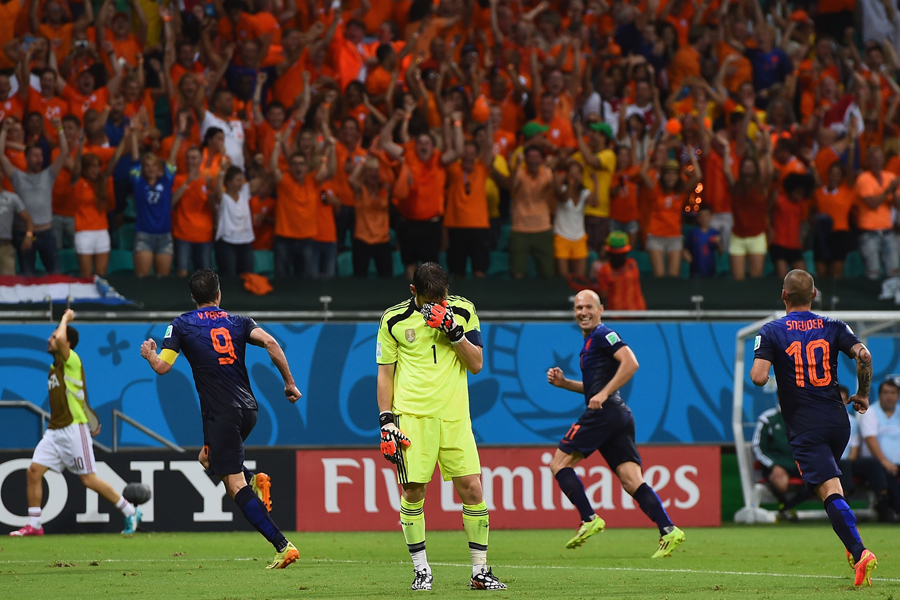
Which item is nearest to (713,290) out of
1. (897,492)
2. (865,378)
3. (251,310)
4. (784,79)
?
(897,492)

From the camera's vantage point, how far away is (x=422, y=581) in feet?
25.0

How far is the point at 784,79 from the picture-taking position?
20812 millimetres

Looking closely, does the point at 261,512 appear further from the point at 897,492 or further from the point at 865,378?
the point at 897,492

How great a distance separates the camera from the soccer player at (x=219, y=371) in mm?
8922

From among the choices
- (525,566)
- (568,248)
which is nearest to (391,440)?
(525,566)

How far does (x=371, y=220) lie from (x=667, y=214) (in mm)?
4446

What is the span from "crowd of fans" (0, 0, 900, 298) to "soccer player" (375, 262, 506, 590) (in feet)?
29.8

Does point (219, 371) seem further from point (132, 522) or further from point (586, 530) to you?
point (132, 522)

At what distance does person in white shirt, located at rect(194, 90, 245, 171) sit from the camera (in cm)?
1711

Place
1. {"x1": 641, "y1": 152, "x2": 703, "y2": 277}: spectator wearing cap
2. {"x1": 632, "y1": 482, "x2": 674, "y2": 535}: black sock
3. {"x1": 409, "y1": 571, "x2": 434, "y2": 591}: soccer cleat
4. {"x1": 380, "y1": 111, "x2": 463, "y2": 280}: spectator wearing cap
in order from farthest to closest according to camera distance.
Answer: {"x1": 641, "y1": 152, "x2": 703, "y2": 277}: spectator wearing cap < {"x1": 380, "y1": 111, "x2": 463, "y2": 280}: spectator wearing cap < {"x1": 632, "y1": 482, "x2": 674, "y2": 535}: black sock < {"x1": 409, "y1": 571, "x2": 434, "y2": 591}: soccer cleat

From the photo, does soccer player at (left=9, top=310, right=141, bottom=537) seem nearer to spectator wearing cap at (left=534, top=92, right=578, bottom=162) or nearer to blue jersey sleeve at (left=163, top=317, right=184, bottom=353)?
blue jersey sleeve at (left=163, top=317, right=184, bottom=353)

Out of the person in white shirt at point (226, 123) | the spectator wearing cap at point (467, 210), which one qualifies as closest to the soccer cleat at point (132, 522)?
the person in white shirt at point (226, 123)

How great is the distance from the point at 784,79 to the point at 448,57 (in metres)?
6.24

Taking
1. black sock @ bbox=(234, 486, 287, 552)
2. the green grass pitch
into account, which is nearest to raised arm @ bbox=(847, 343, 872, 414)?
the green grass pitch
